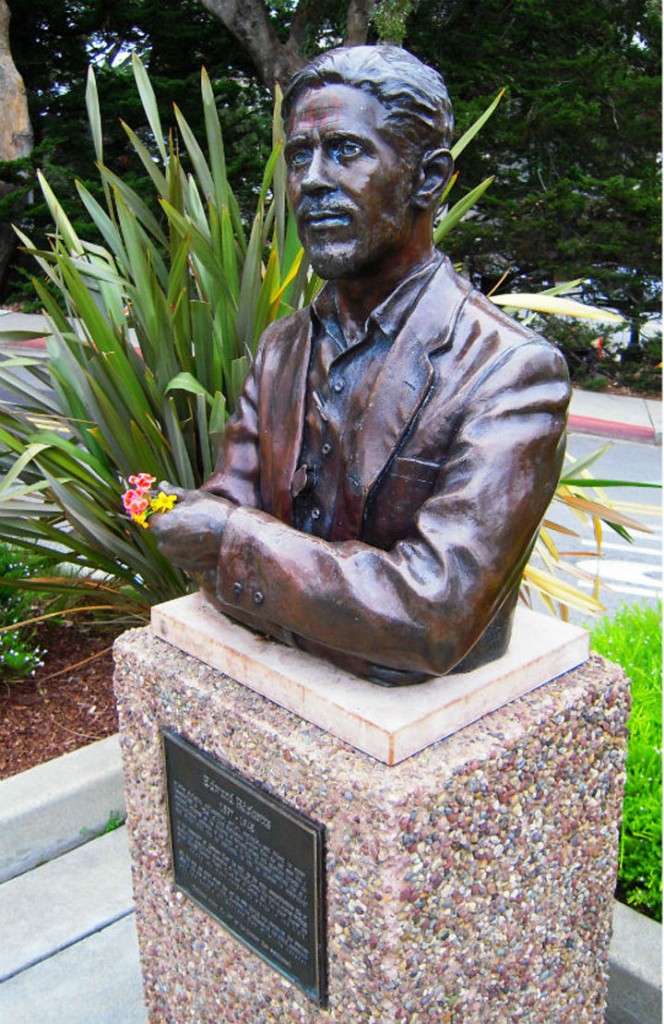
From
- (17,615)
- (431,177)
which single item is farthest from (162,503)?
(17,615)

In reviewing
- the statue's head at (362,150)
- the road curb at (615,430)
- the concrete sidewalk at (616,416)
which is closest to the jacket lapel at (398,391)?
the statue's head at (362,150)

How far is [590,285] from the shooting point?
10.0 m

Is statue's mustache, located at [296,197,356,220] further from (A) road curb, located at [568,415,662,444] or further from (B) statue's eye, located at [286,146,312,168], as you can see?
(A) road curb, located at [568,415,662,444]

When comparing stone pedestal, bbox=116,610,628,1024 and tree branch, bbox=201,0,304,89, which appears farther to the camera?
tree branch, bbox=201,0,304,89

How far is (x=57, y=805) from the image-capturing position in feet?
9.14

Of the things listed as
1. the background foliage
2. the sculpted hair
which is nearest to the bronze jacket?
the sculpted hair

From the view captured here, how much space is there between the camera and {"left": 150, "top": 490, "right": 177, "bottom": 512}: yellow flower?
1.73 metres

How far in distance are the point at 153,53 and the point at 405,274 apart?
13.1 metres

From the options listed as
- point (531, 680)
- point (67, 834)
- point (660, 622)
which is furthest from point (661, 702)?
point (67, 834)

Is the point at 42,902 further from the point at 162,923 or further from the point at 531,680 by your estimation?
the point at 531,680

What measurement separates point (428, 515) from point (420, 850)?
0.56 metres

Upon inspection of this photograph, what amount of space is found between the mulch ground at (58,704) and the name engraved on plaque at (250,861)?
1137 mm

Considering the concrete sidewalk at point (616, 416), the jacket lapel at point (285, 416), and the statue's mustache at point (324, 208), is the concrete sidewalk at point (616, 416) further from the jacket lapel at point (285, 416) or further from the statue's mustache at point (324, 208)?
the statue's mustache at point (324, 208)

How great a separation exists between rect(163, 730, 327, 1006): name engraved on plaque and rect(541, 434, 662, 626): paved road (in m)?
2.54
